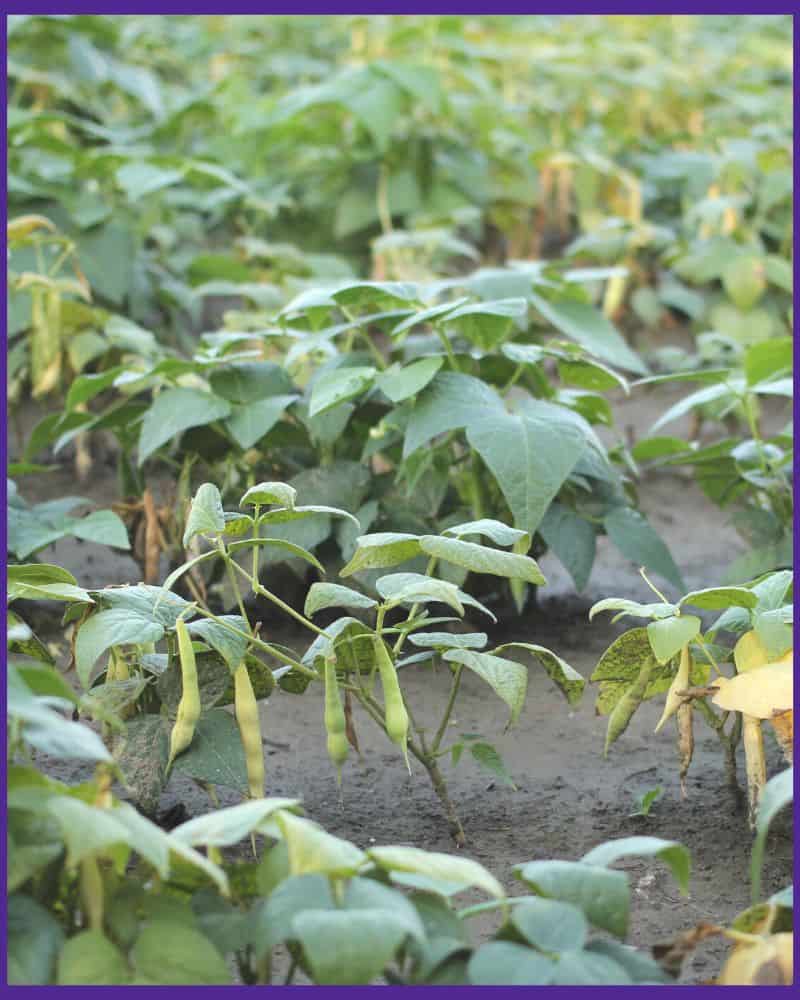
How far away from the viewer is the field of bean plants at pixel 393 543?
1323 mm

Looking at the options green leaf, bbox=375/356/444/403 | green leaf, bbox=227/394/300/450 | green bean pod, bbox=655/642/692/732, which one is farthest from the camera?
green leaf, bbox=227/394/300/450

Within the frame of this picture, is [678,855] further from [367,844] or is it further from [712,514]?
[712,514]

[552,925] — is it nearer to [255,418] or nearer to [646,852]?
[646,852]

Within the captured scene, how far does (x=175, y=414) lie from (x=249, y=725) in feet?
2.91

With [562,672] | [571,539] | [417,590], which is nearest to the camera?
[417,590]

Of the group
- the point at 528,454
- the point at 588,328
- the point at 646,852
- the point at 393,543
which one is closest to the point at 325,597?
the point at 393,543

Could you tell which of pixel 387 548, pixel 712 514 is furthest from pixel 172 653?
pixel 712 514

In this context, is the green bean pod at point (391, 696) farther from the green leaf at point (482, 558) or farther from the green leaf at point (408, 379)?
the green leaf at point (408, 379)

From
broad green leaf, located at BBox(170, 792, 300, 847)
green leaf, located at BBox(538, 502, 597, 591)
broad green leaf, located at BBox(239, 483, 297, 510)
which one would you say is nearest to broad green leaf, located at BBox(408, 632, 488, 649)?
broad green leaf, located at BBox(239, 483, 297, 510)

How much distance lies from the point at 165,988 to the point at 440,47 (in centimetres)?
402

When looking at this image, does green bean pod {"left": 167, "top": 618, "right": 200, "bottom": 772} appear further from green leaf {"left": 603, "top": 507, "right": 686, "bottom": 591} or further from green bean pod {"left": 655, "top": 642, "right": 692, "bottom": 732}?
green leaf {"left": 603, "top": 507, "right": 686, "bottom": 591}

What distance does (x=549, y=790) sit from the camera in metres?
2.13

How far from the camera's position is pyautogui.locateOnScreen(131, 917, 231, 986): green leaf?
1275mm

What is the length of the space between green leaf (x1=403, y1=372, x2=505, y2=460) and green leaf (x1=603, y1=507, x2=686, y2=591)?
0.34m
